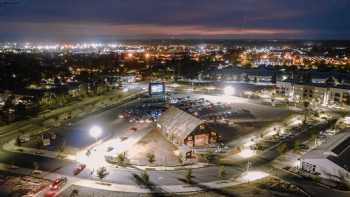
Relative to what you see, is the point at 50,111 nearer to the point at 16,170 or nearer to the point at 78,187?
the point at 16,170

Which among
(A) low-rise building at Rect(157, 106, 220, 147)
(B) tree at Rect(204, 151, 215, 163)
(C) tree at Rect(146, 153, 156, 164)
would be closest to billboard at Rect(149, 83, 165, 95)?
(A) low-rise building at Rect(157, 106, 220, 147)

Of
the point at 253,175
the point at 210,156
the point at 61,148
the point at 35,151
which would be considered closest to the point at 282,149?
the point at 253,175

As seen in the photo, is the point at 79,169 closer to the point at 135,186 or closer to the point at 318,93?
the point at 135,186

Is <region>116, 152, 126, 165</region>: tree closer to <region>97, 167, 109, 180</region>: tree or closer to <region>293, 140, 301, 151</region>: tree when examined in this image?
<region>97, 167, 109, 180</region>: tree

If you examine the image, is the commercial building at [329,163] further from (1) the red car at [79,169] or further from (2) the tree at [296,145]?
(1) the red car at [79,169]

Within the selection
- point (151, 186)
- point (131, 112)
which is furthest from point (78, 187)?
point (131, 112)
